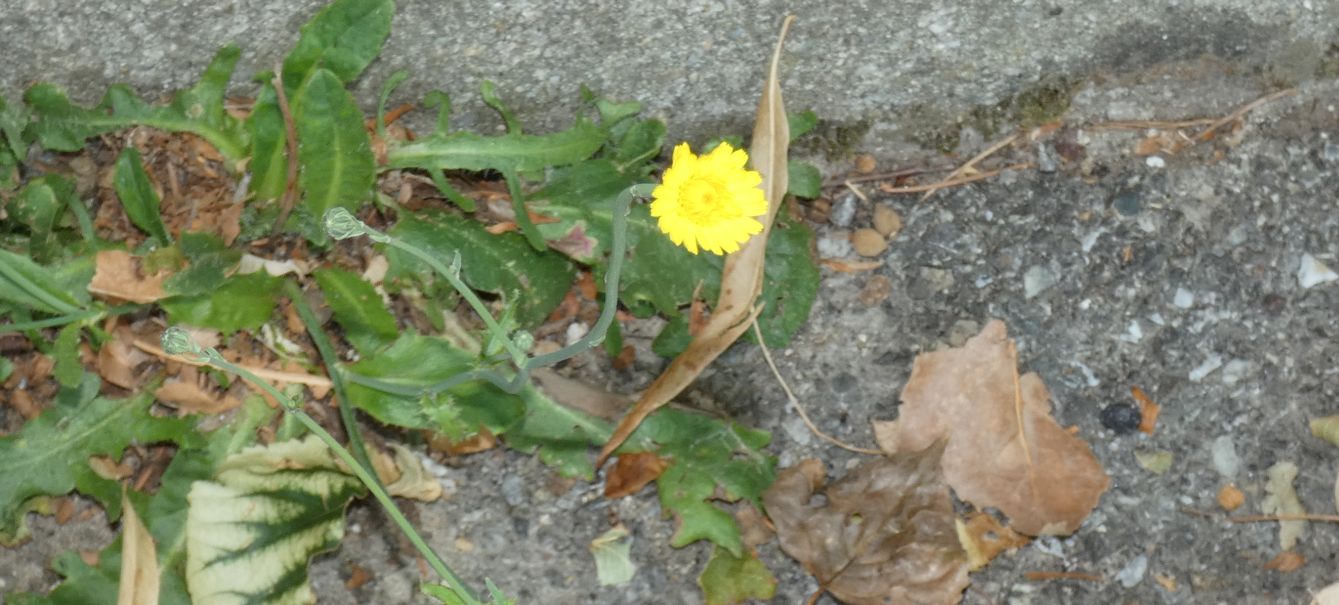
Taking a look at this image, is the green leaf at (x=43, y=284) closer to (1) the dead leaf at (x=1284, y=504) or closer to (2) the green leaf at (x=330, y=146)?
(2) the green leaf at (x=330, y=146)

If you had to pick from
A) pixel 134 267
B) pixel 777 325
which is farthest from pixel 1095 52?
pixel 134 267

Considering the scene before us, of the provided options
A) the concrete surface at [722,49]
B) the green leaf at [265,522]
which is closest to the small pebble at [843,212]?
the concrete surface at [722,49]

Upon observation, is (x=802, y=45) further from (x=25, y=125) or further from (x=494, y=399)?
(x=25, y=125)

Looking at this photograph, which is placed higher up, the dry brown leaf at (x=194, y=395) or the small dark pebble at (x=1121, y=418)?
the dry brown leaf at (x=194, y=395)

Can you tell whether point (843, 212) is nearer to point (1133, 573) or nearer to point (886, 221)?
point (886, 221)

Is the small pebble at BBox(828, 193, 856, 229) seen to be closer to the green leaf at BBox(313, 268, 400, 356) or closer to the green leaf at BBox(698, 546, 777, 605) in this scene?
the green leaf at BBox(698, 546, 777, 605)

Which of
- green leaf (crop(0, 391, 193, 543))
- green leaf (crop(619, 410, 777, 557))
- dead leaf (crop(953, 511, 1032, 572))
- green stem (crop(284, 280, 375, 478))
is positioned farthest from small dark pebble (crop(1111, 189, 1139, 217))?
green leaf (crop(0, 391, 193, 543))
